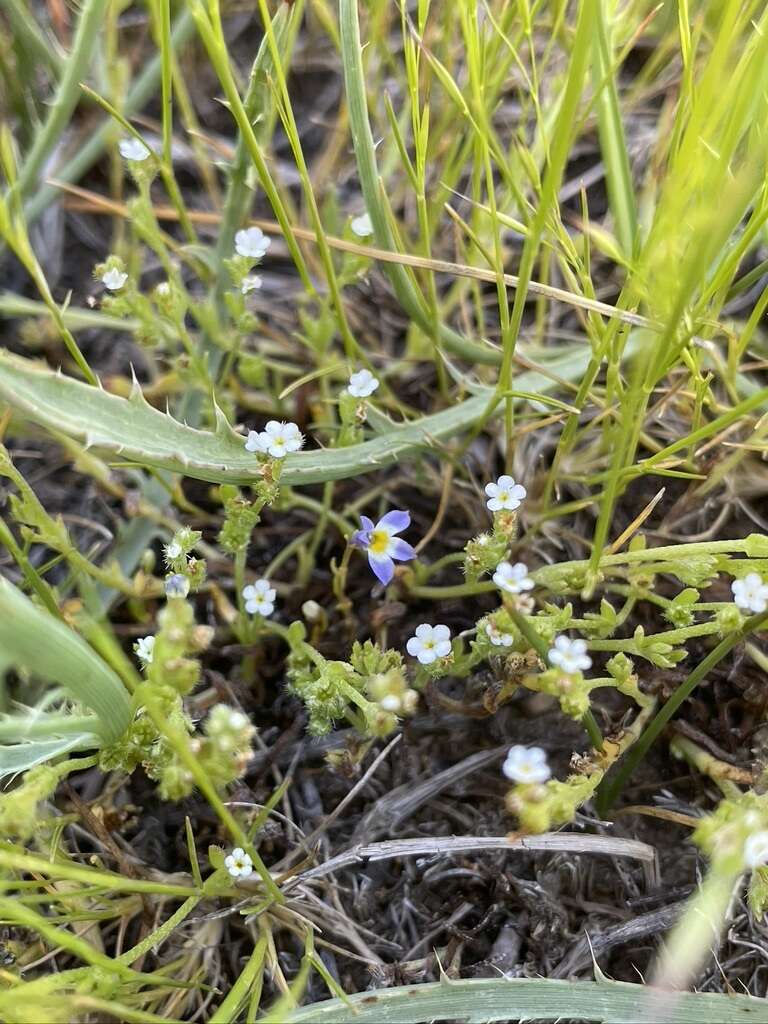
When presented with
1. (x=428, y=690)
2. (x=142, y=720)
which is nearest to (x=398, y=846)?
(x=428, y=690)

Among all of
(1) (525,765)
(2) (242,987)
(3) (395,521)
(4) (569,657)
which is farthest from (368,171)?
(2) (242,987)

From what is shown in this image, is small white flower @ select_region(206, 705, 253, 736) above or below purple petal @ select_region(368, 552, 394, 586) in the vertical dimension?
above

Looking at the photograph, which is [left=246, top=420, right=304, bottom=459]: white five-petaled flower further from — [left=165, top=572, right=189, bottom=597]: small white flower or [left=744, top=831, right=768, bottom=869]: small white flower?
[left=744, top=831, right=768, bottom=869]: small white flower

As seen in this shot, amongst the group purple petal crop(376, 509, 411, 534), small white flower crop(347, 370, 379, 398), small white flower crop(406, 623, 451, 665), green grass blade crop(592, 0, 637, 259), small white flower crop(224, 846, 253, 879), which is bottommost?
small white flower crop(224, 846, 253, 879)

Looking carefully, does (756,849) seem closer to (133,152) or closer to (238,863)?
(238,863)

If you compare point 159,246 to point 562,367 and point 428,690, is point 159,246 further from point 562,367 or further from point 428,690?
point 428,690

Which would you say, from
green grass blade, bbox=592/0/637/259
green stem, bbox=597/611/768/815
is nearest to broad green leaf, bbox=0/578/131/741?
green stem, bbox=597/611/768/815
